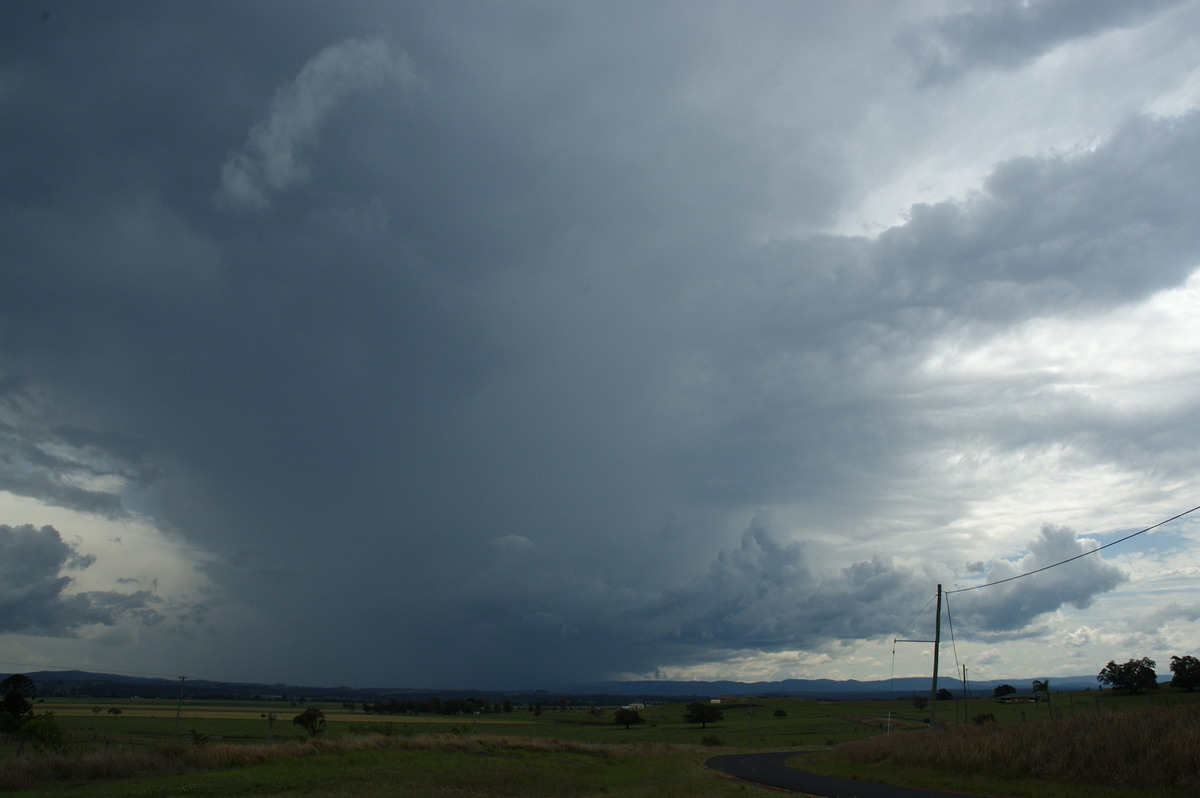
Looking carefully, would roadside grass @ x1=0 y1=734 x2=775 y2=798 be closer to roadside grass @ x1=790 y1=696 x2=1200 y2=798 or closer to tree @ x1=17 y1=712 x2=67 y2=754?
tree @ x1=17 y1=712 x2=67 y2=754

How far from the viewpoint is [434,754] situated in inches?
1714

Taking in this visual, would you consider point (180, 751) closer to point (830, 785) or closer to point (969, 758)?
point (830, 785)

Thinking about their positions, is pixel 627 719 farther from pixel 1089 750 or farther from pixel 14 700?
pixel 1089 750

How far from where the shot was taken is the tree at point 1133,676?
3378 inches

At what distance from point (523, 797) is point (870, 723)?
4375 inches

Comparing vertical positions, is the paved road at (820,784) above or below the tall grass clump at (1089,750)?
below

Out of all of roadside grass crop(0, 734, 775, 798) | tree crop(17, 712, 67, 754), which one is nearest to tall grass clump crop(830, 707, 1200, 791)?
roadside grass crop(0, 734, 775, 798)

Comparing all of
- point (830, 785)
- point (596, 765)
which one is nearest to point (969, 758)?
point (830, 785)

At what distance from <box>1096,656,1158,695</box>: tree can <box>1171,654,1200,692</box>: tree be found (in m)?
2.43

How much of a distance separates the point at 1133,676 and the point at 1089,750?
7990cm

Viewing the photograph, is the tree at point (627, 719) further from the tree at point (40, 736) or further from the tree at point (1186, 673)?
the tree at point (40, 736)

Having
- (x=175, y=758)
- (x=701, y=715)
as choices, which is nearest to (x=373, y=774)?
(x=175, y=758)

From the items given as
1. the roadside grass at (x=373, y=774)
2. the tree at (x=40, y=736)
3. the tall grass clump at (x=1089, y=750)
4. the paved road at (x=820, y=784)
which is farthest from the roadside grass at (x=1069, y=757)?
the tree at (x=40, y=736)

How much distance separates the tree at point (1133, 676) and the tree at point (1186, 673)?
243 cm
